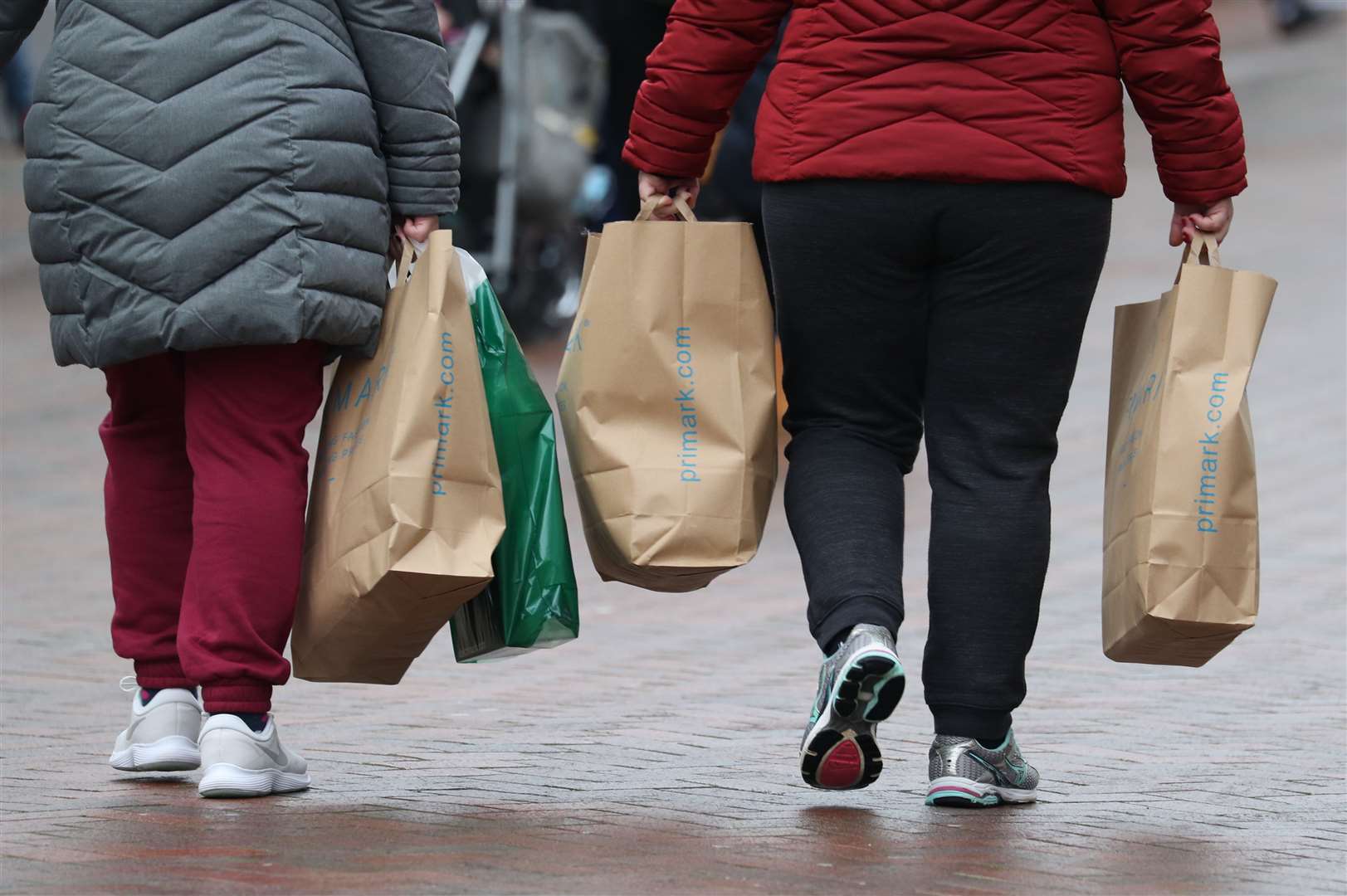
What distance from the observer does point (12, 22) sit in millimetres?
4020

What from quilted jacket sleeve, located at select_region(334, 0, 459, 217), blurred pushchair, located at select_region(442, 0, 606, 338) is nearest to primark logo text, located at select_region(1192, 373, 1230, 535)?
quilted jacket sleeve, located at select_region(334, 0, 459, 217)

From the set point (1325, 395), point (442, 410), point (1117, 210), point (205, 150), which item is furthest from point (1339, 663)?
point (1117, 210)

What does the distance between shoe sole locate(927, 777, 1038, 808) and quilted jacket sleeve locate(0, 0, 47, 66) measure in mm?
2143

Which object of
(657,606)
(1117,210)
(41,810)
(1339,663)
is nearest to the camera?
(41,810)

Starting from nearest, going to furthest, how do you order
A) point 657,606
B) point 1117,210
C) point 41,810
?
point 41,810 → point 657,606 → point 1117,210

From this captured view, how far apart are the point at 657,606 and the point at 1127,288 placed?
8084 mm

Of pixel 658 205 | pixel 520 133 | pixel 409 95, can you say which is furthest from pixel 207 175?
pixel 520 133

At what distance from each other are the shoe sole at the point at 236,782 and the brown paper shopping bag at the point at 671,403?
2.39ft

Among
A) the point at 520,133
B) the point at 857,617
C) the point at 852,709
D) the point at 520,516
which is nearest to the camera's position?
the point at 852,709

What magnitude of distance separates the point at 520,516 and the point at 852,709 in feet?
2.46

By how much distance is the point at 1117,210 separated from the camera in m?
17.9

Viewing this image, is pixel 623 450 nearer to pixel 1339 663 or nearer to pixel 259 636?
pixel 259 636

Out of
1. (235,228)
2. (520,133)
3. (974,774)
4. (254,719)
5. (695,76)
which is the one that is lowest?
(520,133)

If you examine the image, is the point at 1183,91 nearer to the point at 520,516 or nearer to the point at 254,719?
the point at 520,516
